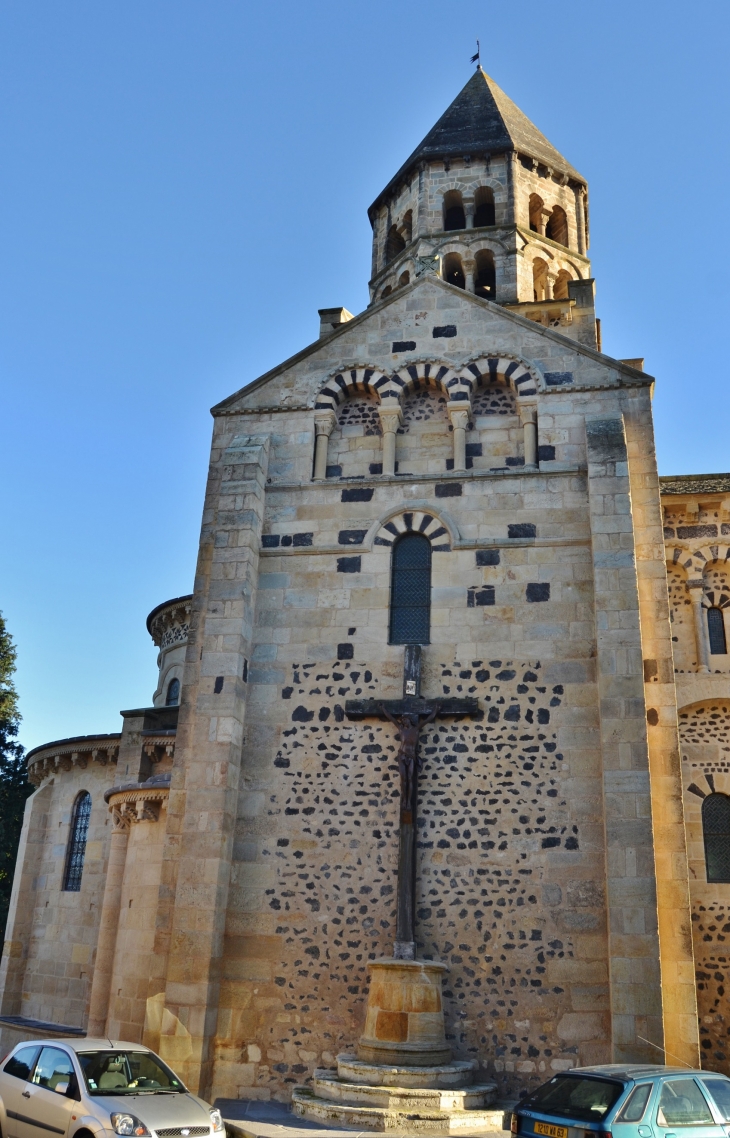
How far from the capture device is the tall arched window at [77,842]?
65.6 ft

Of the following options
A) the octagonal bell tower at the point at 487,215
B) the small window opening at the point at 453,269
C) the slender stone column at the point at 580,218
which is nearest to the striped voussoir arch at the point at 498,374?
the octagonal bell tower at the point at 487,215

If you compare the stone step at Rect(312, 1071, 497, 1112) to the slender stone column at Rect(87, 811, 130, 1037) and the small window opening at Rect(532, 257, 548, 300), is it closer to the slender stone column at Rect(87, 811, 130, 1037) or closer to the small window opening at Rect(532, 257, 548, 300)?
the slender stone column at Rect(87, 811, 130, 1037)

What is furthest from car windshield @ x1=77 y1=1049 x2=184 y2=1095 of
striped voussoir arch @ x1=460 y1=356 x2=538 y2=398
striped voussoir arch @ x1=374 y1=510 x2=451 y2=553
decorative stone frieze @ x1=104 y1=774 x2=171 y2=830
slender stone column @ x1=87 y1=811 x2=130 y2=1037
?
striped voussoir arch @ x1=460 y1=356 x2=538 y2=398

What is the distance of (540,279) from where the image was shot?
72.1 ft

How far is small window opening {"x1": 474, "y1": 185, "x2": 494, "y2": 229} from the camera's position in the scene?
73.4 ft

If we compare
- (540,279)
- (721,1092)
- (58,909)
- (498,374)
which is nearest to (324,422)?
(498,374)

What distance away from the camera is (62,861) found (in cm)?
2025

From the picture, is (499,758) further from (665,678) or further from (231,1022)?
(231,1022)

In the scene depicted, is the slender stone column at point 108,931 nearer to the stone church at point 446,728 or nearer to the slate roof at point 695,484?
the stone church at point 446,728

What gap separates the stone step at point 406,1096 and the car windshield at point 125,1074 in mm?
2360

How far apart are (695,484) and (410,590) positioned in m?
6.41

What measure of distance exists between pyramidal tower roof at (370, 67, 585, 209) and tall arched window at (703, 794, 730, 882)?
15222 millimetres

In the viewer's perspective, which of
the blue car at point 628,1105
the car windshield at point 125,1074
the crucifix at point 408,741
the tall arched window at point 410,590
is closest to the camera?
the blue car at point 628,1105

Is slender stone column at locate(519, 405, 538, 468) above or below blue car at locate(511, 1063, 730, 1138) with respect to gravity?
→ above
